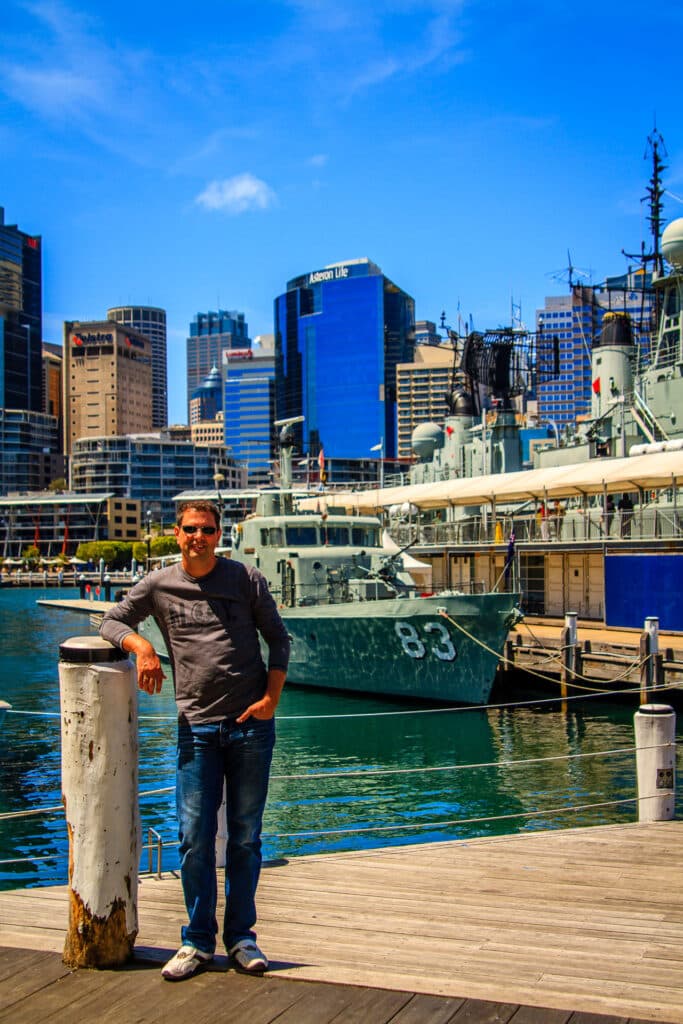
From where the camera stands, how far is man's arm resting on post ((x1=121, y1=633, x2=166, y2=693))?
4441 mm

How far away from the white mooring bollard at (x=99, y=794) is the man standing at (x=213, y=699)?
0.53ft

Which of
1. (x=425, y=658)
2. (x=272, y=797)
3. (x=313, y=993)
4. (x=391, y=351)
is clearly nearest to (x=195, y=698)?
(x=313, y=993)

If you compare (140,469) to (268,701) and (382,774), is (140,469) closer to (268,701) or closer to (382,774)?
(382,774)

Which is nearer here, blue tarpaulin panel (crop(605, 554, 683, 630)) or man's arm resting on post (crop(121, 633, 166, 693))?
man's arm resting on post (crop(121, 633, 166, 693))

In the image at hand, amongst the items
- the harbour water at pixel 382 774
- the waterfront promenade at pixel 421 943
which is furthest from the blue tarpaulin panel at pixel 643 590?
the waterfront promenade at pixel 421 943

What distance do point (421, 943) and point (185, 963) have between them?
4.01 feet

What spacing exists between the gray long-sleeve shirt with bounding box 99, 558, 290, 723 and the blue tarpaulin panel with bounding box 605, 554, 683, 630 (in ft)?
78.5

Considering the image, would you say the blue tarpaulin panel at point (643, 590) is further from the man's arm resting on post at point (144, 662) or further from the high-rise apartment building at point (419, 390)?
the high-rise apartment building at point (419, 390)

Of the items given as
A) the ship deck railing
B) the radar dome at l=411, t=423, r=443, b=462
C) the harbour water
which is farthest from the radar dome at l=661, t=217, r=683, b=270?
the radar dome at l=411, t=423, r=443, b=462

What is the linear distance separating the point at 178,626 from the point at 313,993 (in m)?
1.76

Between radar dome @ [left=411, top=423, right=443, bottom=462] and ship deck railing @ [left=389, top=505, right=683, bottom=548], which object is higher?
radar dome @ [left=411, top=423, right=443, bottom=462]

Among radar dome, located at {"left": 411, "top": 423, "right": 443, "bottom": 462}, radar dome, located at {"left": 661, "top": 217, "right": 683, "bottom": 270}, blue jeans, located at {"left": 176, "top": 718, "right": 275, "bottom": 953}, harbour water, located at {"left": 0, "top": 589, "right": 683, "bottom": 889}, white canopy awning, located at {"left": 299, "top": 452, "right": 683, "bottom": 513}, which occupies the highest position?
radar dome, located at {"left": 661, "top": 217, "right": 683, "bottom": 270}

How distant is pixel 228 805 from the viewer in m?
4.64

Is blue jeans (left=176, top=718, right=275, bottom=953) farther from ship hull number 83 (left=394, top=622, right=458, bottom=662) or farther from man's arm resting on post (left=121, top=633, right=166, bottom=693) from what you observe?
ship hull number 83 (left=394, top=622, right=458, bottom=662)
